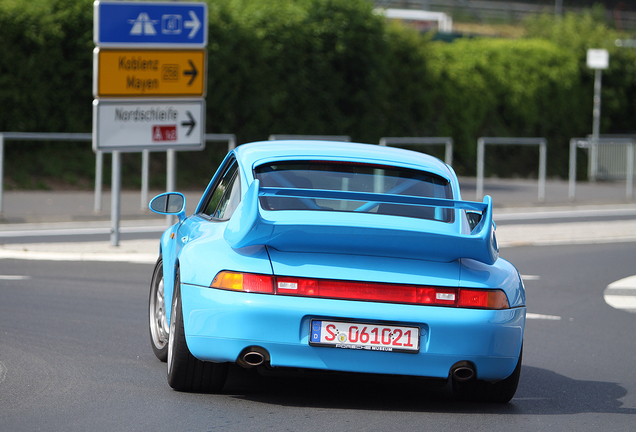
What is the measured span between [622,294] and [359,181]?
6145mm

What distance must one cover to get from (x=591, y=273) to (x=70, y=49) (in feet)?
43.1

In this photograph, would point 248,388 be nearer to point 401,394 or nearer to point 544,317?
point 401,394

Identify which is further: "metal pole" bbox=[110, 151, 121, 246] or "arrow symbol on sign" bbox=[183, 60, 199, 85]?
"arrow symbol on sign" bbox=[183, 60, 199, 85]

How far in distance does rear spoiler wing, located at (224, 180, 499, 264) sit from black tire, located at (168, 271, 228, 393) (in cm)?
62

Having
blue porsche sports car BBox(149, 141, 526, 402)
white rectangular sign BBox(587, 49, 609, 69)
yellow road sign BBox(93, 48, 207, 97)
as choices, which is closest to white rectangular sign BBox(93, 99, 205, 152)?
yellow road sign BBox(93, 48, 207, 97)

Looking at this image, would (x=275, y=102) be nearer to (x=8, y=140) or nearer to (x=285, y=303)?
(x=8, y=140)

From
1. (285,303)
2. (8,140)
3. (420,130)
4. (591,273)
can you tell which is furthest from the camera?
(420,130)

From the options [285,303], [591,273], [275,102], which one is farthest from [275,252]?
[275,102]

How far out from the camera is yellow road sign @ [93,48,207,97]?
44.9 ft

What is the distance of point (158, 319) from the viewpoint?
6.67 metres

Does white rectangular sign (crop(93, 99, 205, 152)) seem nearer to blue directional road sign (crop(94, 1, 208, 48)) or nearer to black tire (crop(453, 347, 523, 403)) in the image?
blue directional road sign (crop(94, 1, 208, 48))

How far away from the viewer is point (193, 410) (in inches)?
205

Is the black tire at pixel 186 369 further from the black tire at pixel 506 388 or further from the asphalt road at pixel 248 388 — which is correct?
the black tire at pixel 506 388

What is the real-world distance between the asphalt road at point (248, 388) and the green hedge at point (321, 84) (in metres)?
12.7
